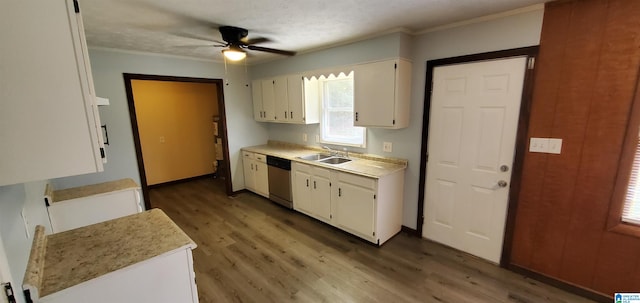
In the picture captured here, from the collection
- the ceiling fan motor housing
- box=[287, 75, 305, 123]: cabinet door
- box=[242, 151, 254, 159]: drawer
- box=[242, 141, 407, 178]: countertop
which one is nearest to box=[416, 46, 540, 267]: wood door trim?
box=[242, 141, 407, 178]: countertop

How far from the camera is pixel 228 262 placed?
2.68 metres

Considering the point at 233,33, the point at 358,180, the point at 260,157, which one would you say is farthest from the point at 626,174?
the point at 260,157

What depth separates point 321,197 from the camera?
336 centimetres

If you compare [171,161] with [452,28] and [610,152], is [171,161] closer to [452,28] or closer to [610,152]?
[452,28]

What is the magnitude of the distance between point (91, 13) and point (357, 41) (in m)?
2.48

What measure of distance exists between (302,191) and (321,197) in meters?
0.38

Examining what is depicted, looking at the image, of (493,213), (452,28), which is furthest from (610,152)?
(452,28)

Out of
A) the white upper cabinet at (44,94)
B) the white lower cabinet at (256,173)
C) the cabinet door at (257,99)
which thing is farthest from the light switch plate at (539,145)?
the cabinet door at (257,99)

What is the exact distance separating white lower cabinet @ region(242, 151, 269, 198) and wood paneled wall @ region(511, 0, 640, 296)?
11.2ft

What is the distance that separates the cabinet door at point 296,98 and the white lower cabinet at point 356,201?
32.7 inches

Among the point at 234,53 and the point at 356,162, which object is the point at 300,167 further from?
the point at 234,53

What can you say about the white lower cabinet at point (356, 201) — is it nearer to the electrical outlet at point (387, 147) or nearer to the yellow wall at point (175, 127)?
the electrical outlet at point (387, 147)

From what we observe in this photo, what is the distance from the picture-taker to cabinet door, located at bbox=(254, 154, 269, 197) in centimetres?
426

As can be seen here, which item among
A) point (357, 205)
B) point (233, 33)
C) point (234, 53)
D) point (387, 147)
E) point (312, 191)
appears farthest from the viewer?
point (312, 191)
